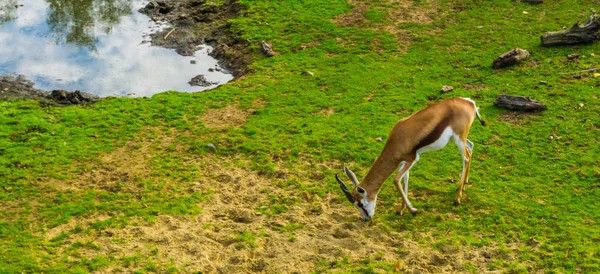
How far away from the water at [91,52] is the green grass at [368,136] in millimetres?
1336

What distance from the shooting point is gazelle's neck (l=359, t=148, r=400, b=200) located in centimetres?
810

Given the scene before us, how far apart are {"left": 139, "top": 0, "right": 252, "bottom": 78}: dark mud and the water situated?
0.91ft

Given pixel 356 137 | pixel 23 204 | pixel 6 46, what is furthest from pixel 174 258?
pixel 6 46

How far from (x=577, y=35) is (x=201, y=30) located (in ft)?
30.1

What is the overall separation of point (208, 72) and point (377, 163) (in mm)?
6403

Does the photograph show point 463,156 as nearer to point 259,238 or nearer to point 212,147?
point 259,238

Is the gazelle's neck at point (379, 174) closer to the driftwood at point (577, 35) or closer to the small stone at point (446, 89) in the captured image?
the small stone at point (446, 89)

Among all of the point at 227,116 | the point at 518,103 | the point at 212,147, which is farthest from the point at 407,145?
the point at 227,116

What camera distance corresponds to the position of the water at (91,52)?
12.9 metres

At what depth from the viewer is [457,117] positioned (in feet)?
27.1

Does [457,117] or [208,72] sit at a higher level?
[457,117]

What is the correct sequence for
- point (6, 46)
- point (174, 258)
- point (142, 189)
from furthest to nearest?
point (6, 46), point (142, 189), point (174, 258)

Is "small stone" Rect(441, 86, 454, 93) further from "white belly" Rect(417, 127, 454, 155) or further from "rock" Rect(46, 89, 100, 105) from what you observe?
"rock" Rect(46, 89, 100, 105)

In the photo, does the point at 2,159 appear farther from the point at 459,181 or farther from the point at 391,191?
the point at 459,181
